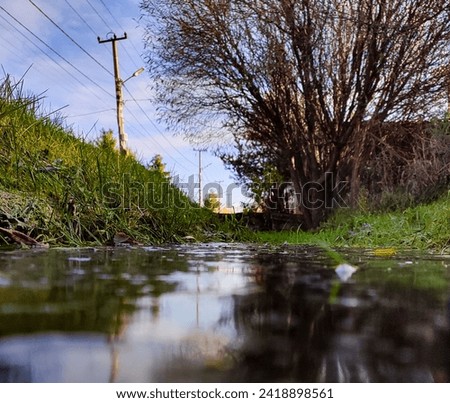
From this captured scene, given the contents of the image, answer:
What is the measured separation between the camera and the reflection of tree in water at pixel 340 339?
26 cm

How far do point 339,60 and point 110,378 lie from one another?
7.36 meters

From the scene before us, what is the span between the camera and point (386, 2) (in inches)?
251

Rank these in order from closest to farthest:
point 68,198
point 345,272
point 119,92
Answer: point 345,272, point 68,198, point 119,92

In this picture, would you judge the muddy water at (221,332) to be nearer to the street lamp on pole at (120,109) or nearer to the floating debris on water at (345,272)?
the floating debris on water at (345,272)

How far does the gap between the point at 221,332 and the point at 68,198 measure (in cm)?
→ 202

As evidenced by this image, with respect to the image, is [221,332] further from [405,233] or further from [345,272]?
[405,233]

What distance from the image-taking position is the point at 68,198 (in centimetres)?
222

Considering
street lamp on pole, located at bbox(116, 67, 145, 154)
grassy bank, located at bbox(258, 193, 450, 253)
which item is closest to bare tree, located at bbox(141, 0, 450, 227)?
grassy bank, located at bbox(258, 193, 450, 253)

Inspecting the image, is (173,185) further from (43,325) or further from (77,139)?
(43,325)

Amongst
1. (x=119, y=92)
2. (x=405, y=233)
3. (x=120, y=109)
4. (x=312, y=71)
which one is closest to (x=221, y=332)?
(x=405, y=233)

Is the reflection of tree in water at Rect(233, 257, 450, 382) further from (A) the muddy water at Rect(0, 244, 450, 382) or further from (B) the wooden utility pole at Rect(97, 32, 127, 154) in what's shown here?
(B) the wooden utility pole at Rect(97, 32, 127, 154)

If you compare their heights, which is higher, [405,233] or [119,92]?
[119,92]

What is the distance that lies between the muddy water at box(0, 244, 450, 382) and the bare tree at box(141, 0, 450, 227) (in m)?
6.14

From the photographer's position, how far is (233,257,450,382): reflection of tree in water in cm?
26
